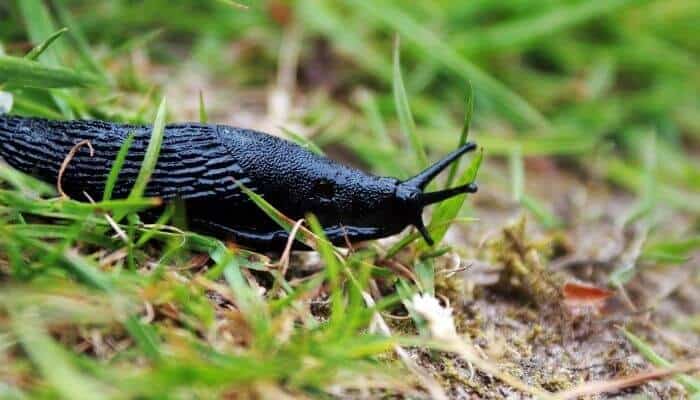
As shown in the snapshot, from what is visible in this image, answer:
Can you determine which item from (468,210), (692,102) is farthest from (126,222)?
(692,102)

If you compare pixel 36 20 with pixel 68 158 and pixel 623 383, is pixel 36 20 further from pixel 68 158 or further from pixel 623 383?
pixel 623 383

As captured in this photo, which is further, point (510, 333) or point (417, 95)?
point (417, 95)

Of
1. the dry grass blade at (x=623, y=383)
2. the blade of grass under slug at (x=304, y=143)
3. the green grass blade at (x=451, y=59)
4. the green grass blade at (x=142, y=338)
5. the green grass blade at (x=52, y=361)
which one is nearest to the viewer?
the green grass blade at (x=52, y=361)

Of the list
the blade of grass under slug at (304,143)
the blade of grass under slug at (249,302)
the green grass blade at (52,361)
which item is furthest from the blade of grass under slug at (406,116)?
the green grass blade at (52,361)

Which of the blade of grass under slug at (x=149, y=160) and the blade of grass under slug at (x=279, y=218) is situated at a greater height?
the blade of grass under slug at (x=149, y=160)

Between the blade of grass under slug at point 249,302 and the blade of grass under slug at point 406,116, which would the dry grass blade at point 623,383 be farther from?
the blade of grass under slug at point 406,116

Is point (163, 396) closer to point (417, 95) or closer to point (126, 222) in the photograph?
point (126, 222)

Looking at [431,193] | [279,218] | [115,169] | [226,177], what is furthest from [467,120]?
[115,169]

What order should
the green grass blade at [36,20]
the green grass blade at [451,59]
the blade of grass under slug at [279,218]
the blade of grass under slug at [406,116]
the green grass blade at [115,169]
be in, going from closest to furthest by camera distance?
the green grass blade at [115,169] → the blade of grass under slug at [279,218] → the blade of grass under slug at [406,116] → the green grass blade at [36,20] → the green grass blade at [451,59]
